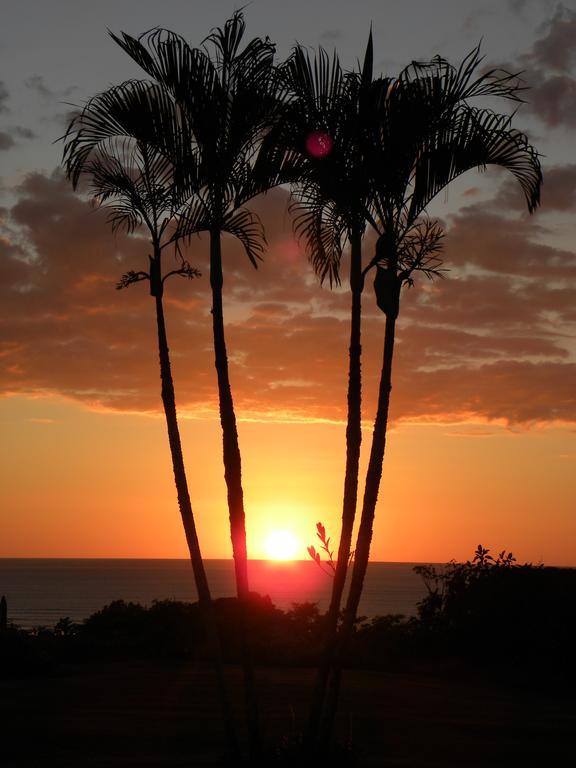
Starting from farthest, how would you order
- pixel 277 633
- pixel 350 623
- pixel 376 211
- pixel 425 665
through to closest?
pixel 277 633, pixel 425 665, pixel 376 211, pixel 350 623

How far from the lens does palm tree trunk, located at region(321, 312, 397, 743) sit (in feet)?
33.5

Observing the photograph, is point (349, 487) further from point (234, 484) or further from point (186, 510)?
point (186, 510)

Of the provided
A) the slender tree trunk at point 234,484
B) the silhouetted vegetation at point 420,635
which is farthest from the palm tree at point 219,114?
the silhouetted vegetation at point 420,635

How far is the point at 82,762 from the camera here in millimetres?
10492

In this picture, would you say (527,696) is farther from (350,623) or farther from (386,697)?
(350,623)

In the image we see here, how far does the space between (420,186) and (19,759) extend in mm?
7545

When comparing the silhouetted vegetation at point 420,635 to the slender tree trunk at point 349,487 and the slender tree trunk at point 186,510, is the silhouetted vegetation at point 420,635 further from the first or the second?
the slender tree trunk at point 349,487

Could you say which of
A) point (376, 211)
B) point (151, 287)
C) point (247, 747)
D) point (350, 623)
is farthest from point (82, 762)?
point (376, 211)

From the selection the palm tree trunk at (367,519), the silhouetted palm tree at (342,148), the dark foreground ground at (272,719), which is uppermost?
the silhouetted palm tree at (342,148)

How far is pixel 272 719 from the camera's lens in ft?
42.3

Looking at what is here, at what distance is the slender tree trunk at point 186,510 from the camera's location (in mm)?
10766

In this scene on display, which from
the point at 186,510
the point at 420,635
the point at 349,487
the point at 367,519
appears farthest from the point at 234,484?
the point at 420,635

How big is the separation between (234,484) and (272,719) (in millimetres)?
3803

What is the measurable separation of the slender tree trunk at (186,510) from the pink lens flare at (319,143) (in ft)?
7.11
